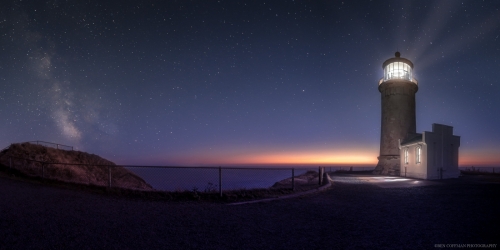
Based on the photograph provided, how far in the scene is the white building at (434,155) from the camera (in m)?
20.1

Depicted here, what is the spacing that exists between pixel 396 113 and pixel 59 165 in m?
32.2

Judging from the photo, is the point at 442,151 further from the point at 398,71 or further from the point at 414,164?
the point at 398,71

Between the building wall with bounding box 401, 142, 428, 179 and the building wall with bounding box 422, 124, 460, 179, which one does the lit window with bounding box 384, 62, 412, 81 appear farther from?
the building wall with bounding box 401, 142, 428, 179

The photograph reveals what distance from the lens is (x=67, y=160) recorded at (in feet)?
82.2

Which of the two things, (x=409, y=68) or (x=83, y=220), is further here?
(x=409, y=68)

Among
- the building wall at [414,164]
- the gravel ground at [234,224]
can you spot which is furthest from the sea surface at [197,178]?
the building wall at [414,164]

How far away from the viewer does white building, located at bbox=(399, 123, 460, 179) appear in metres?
20.1

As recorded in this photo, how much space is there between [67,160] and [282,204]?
84.9 ft

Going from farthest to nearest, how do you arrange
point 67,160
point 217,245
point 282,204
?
1. point 67,160
2. point 282,204
3. point 217,245

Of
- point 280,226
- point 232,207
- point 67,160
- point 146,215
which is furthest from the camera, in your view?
point 67,160

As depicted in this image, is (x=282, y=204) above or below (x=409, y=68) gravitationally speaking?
below

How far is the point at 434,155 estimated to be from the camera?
20.4m

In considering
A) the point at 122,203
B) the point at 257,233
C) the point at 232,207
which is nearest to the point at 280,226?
the point at 257,233

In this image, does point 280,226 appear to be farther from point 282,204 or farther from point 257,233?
point 282,204
